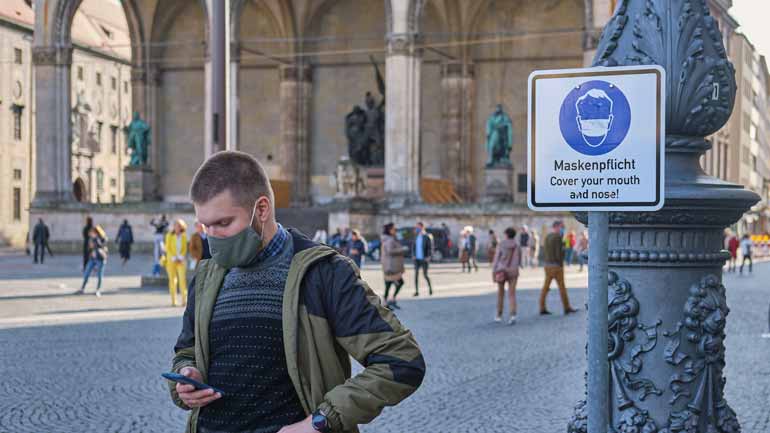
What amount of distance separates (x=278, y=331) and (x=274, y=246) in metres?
0.25

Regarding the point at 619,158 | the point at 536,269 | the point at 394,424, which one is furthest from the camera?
the point at 536,269

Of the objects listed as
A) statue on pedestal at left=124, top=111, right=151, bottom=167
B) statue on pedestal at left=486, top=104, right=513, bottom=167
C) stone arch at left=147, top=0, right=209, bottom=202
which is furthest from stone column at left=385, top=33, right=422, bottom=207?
stone arch at left=147, top=0, right=209, bottom=202

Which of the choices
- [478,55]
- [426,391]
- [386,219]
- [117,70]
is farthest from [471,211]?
[117,70]

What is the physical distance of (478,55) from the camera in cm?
4534

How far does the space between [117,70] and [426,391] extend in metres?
64.4

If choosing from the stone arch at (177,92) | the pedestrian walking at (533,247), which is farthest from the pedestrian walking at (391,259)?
the stone arch at (177,92)

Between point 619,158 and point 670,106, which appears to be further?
point 670,106

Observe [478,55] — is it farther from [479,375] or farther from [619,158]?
[619,158]

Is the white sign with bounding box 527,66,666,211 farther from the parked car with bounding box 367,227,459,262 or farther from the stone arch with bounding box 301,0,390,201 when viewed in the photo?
the stone arch with bounding box 301,0,390,201

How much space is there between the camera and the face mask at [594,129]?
3.43m

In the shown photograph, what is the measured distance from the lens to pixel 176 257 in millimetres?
18469

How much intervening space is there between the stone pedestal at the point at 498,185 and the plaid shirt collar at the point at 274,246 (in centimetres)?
3647

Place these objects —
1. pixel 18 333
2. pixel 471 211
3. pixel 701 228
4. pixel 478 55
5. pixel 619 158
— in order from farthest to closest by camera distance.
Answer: pixel 478 55 < pixel 471 211 < pixel 18 333 < pixel 701 228 < pixel 619 158

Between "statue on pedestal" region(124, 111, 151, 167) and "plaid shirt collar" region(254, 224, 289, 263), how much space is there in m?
41.0
